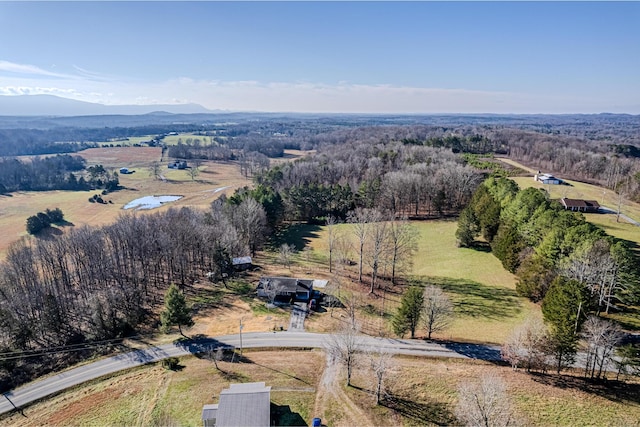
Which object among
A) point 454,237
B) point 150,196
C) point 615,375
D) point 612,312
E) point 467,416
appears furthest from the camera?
point 150,196

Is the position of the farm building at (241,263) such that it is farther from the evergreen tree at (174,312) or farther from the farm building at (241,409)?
the farm building at (241,409)

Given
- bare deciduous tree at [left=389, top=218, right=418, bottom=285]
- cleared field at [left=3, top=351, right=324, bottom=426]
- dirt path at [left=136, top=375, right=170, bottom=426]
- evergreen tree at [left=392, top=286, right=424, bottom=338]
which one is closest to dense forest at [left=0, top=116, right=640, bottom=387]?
cleared field at [left=3, top=351, right=324, bottom=426]

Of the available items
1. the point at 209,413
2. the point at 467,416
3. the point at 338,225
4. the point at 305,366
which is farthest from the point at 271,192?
the point at 467,416

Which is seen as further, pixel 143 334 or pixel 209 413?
pixel 143 334

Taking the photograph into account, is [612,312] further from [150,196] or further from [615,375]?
[150,196]

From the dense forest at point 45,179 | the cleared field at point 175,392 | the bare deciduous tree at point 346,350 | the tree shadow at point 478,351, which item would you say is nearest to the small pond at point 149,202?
the dense forest at point 45,179

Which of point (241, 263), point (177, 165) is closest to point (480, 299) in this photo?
point (241, 263)
